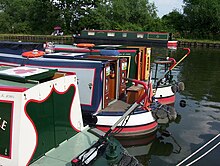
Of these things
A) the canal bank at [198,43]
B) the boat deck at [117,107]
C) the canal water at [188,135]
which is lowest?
the canal water at [188,135]

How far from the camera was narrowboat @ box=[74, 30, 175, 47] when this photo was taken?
115 feet

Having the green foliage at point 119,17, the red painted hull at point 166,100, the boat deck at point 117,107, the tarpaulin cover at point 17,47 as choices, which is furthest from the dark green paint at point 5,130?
the green foliage at point 119,17

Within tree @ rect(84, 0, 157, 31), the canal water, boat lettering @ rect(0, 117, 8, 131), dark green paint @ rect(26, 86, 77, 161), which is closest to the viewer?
boat lettering @ rect(0, 117, 8, 131)

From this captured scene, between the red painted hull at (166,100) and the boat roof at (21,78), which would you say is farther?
the red painted hull at (166,100)

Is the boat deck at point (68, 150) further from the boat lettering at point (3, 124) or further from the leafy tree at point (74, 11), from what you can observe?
the leafy tree at point (74, 11)

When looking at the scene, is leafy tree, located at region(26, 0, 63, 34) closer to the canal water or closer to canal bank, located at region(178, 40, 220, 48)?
canal bank, located at region(178, 40, 220, 48)

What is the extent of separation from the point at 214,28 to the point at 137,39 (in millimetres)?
26624

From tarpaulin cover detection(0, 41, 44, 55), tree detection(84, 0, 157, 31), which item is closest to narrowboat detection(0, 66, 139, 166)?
tarpaulin cover detection(0, 41, 44, 55)

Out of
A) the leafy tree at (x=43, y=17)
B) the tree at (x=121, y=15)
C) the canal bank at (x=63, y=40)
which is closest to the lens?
the canal bank at (x=63, y=40)

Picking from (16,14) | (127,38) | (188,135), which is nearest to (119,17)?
(127,38)

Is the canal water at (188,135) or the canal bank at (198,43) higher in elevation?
the canal bank at (198,43)

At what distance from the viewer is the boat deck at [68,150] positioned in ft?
18.2

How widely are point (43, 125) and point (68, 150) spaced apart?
2.72ft

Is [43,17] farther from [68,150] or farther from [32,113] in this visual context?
[32,113]
